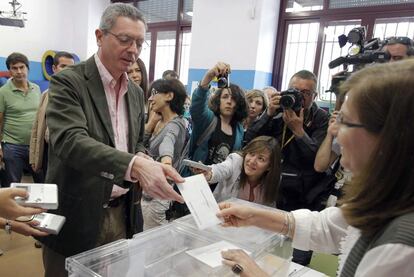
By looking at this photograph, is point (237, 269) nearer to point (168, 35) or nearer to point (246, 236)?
point (246, 236)

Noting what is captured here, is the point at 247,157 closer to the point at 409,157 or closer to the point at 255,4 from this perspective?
the point at 409,157

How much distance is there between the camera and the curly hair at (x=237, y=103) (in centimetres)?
218

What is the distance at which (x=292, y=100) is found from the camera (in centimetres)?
179

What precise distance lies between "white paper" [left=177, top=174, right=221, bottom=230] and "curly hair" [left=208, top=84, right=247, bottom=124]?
1.17 metres

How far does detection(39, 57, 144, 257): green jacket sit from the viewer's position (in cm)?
103

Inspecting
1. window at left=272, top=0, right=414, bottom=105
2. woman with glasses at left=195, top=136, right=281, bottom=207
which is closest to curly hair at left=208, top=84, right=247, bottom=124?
woman with glasses at left=195, top=136, right=281, bottom=207

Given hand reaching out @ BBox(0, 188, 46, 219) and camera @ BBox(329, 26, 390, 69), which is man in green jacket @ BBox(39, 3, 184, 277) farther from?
camera @ BBox(329, 26, 390, 69)

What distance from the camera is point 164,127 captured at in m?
2.03

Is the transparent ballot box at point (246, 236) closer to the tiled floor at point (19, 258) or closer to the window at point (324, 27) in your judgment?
the tiled floor at point (19, 258)

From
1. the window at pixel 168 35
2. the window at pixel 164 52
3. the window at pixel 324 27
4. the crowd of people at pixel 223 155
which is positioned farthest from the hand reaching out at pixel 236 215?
the window at pixel 164 52

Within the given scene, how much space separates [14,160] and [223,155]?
6.84 ft

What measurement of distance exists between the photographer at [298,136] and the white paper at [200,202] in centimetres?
93

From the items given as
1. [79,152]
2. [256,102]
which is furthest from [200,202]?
[256,102]

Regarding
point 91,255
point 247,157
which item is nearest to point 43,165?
point 247,157
